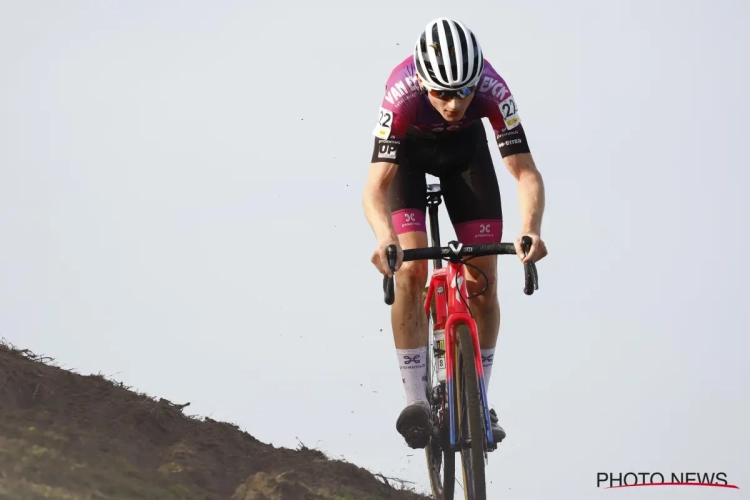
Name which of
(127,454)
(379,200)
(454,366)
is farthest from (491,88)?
(127,454)

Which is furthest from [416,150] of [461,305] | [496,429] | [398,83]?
[496,429]

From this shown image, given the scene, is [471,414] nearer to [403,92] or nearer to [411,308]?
[411,308]

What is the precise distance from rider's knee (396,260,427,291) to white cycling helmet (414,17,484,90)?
1217mm

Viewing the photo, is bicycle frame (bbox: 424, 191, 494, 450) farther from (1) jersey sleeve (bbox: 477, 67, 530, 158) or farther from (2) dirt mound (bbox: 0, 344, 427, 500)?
(2) dirt mound (bbox: 0, 344, 427, 500)

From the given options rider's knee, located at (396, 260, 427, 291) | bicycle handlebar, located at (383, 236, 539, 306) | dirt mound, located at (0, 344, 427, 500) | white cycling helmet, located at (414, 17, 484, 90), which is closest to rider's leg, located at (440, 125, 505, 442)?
rider's knee, located at (396, 260, 427, 291)

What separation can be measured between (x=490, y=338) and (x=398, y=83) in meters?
1.93

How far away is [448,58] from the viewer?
7.54m

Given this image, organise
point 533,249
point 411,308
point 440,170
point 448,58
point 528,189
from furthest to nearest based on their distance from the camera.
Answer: point 440,170 → point 411,308 → point 528,189 → point 448,58 → point 533,249

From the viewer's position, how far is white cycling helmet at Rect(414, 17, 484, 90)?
7.53 meters

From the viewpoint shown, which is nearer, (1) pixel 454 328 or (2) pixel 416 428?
(1) pixel 454 328

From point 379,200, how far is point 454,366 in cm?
119

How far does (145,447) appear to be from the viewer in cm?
823

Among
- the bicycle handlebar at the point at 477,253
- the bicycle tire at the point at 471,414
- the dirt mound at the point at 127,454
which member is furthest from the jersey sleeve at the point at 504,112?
the dirt mound at the point at 127,454

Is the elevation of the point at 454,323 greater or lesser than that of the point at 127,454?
greater
